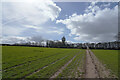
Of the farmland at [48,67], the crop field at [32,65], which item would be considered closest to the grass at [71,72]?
the farmland at [48,67]

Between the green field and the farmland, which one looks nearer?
the farmland

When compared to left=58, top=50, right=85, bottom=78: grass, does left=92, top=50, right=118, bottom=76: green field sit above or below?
below

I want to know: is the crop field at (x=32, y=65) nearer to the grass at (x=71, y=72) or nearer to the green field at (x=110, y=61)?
the grass at (x=71, y=72)

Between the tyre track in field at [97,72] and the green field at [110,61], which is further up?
the tyre track in field at [97,72]

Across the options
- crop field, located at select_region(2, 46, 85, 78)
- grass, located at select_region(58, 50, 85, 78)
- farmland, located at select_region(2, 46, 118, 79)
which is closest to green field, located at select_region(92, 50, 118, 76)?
farmland, located at select_region(2, 46, 118, 79)

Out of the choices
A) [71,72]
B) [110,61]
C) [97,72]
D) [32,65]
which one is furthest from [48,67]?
[110,61]

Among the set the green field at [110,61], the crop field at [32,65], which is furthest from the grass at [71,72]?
the green field at [110,61]

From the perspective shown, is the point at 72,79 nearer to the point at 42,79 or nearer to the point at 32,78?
the point at 42,79

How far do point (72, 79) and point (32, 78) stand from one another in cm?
312

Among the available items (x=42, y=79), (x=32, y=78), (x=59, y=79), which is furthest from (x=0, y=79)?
(x=59, y=79)

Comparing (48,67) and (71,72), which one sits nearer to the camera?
(71,72)

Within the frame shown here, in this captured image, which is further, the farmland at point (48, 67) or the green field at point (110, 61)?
the green field at point (110, 61)

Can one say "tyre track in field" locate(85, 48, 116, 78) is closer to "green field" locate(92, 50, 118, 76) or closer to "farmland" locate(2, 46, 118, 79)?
"farmland" locate(2, 46, 118, 79)

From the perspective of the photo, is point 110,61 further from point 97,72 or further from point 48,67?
point 48,67
